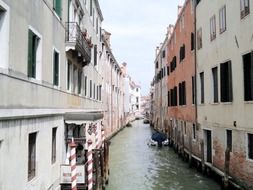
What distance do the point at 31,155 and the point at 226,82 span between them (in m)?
7.82

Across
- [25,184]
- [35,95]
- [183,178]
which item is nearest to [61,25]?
[35,95]

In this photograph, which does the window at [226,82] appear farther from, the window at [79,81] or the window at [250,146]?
the window at [79,81]

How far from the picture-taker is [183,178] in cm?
1628

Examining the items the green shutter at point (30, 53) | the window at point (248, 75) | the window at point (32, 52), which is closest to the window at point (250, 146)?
the window at point (248, 75)

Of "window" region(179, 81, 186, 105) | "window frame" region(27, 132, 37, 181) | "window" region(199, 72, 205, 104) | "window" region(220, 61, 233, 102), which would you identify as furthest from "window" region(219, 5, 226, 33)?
"window" region(179, 81, 186, 105)

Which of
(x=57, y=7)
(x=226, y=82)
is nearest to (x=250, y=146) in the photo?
(x=226, y=82)

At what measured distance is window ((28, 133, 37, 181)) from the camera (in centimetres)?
835

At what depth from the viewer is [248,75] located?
449 inches

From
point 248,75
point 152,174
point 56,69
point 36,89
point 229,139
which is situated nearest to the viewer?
point 36,89

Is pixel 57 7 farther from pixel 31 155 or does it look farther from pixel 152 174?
pixel 152 174

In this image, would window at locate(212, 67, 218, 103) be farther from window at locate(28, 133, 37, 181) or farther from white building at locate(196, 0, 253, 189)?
window at locate(28, 133, 37, 181)

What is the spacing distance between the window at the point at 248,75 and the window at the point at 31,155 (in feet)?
21.0

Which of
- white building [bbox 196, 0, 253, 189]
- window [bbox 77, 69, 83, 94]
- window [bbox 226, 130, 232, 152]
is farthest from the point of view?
window [bbox 77, 69, 83, 94]

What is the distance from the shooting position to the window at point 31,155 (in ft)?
27.4
